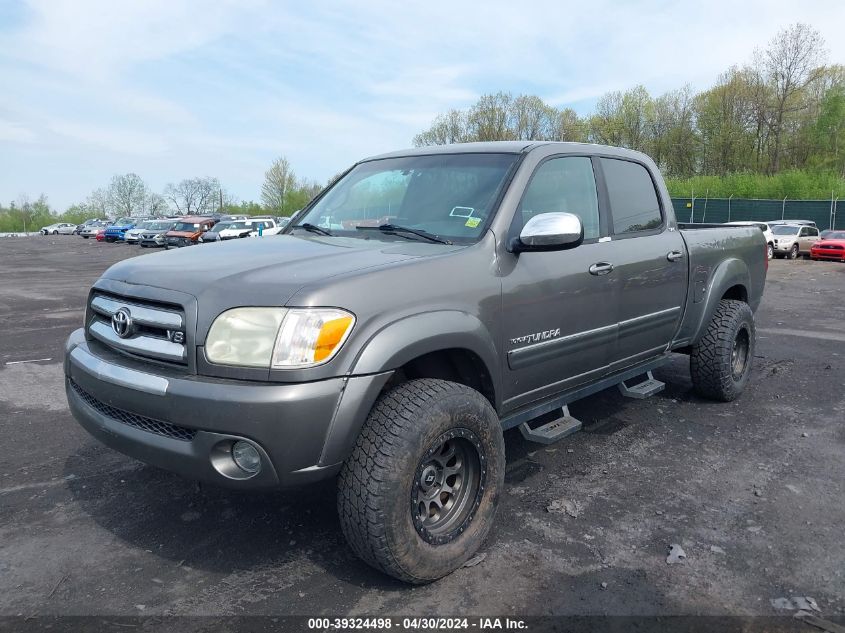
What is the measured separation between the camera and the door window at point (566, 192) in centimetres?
363

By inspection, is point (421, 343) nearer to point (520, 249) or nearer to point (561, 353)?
point (520, 249)

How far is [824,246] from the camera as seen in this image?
2431 cm

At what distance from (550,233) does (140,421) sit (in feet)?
6.55

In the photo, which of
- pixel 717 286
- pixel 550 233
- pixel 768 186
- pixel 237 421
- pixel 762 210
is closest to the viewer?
pixel 237 421

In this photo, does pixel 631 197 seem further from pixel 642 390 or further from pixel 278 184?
pixel 278 184

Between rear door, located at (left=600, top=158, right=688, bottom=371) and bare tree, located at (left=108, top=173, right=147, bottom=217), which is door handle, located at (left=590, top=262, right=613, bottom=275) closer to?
rear door, located at (left=600, top=158, right=688, bottom=371)

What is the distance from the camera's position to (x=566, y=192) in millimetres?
3887

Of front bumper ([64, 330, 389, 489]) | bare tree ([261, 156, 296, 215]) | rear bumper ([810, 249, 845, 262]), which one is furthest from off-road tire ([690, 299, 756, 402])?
bare tree ([261, 156, 296, 215])

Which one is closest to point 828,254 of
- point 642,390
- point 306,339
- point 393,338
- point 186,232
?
point 642,390

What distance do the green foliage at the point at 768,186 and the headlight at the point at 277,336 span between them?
4466 cm

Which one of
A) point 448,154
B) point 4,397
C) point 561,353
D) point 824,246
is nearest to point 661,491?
point 561,353

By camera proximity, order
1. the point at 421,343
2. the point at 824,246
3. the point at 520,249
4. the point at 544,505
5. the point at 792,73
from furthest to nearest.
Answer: the point at 792,73
the point at 824,246
the point at 544,505
the point at 520,249
the point at 421,343

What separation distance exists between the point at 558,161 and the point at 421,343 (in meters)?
1.69

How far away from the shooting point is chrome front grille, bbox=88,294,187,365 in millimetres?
2633
